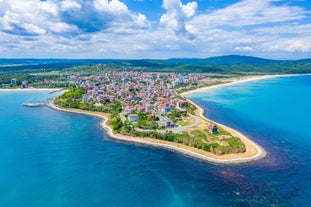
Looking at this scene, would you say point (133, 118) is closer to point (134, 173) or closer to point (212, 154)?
point (212, 154)

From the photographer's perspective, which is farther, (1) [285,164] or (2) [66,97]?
(2) [66,97]

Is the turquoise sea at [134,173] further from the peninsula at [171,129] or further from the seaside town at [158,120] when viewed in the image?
the seaside town at [158,120]

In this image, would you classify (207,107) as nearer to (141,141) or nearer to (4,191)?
(141,141)

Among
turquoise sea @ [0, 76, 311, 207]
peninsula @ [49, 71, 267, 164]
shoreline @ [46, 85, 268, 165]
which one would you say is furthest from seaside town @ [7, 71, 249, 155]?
turquoise sea @ [0, 76, 311, 207]

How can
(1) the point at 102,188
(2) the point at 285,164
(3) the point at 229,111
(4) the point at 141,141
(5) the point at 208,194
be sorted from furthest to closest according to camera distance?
(3) the point at 229,111 → (4) the point at 141,141 → (2) the point at 285,164 → (1) the point at 102,188 → (5) the point at 208,194

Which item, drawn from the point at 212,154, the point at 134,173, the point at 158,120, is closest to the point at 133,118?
the point at 158,120

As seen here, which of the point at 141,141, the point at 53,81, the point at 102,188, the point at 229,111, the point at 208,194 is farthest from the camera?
the point at 53,81

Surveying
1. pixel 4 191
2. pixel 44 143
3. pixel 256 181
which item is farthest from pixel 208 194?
pixel 44 143

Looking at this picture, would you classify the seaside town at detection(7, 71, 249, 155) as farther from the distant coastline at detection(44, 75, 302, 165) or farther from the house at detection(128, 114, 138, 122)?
the distant coastline at detection(44, 75, 302, 165)
